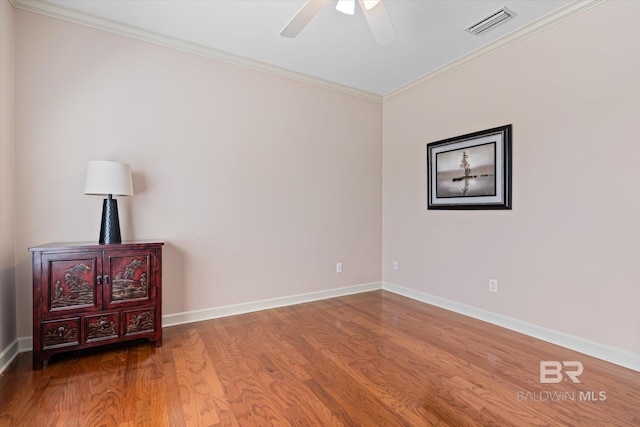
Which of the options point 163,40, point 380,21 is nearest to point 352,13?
point 380,21

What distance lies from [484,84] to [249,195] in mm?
2651

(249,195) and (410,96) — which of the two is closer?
(249,195)

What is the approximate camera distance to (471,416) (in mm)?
1594

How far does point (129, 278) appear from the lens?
2.35 m

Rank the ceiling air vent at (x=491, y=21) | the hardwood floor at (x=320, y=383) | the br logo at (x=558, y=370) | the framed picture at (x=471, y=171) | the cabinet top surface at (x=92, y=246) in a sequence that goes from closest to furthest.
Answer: the hardwood floor at (x=320, y=383)
the br logo at (x=558, y=370)
the cabinet top surface at (x=92, y=246)
the ceiling air vent at (x=491, y=21)
the framed picture at (x=471, y=171)

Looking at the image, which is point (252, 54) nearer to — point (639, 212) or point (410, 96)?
point (410, 96)

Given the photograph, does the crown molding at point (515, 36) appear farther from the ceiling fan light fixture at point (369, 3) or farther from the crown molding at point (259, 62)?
the ceiling fan light fixture at point (369, 3)

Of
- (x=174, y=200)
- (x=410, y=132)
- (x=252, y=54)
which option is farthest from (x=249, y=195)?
(x=410, y=132)

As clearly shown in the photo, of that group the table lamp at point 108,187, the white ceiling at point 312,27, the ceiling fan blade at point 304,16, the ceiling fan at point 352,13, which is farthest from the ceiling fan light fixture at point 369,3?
the table lamp at point 108,187

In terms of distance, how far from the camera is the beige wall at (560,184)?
2.14 m

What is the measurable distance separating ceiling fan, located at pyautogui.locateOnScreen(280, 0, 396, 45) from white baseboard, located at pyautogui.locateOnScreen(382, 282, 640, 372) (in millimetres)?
2660

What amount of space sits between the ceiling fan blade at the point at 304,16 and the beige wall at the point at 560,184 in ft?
6.62

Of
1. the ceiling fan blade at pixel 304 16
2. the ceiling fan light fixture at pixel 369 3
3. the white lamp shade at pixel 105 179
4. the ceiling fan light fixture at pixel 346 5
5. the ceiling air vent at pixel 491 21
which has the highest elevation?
the ceiling air vent at pixel 491 21

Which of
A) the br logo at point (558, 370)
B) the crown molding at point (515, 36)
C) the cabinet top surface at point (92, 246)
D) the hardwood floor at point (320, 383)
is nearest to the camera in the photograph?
the hardwood floor at point (320, 383)
